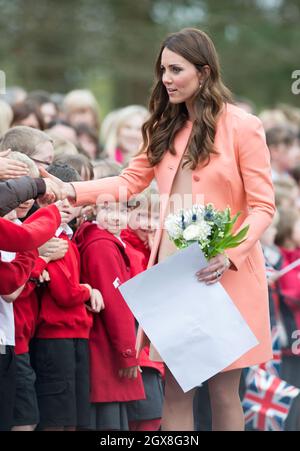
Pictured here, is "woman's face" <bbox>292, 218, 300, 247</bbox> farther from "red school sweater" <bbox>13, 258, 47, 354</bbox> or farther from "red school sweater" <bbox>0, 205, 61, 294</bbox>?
"red school sweater" <bbox>0, 205, 61, 294</bbox>

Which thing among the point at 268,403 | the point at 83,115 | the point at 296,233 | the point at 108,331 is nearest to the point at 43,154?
the point at 108,331

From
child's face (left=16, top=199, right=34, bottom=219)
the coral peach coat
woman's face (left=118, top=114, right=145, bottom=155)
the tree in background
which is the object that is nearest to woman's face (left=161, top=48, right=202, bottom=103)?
the coral peach coat

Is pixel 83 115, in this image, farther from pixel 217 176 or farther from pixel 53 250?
pixel 217 176

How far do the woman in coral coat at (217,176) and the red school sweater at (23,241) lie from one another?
1.18 ft

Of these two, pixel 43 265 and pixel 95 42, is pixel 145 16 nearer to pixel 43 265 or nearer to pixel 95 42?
pixel 95 42

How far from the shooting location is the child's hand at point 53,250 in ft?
18.6

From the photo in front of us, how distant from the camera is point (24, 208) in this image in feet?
18.9

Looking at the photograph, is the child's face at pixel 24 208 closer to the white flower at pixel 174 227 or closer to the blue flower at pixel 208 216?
the white flower at pixel 174 227

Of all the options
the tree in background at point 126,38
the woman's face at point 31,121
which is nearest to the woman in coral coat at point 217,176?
the woman's face at point 31,121

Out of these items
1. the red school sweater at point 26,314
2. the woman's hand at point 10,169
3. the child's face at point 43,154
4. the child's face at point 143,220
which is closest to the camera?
the woman's hand at point 10,169

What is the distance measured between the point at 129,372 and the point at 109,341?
0.21 metres

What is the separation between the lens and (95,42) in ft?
84.8

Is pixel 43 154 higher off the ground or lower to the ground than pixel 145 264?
higher

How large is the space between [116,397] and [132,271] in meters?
0.74
